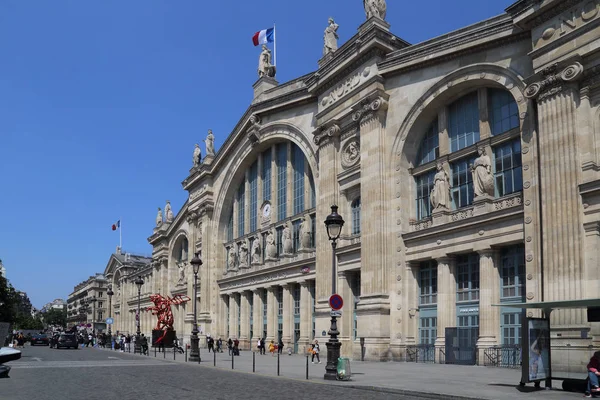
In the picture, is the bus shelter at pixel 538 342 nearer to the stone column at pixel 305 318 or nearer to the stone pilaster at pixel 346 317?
the stone pilaster at pixel 346 317

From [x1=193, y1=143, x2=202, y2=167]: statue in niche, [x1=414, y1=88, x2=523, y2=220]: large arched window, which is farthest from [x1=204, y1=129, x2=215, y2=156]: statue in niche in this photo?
[x1=414, y1=88, x2=523, y2=220]: large arched window

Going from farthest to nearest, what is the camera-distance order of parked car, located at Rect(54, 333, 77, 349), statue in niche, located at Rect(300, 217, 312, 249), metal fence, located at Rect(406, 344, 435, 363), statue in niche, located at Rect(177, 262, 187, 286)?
statue in niche, located at Rect(177, 262, 187, 286) < parked car, located at Rect(54, 333, 77, 349) < statue in niche, located at Rect(300, 217, 312, 249) < metal fence, located at Rect(406, 344, 435, 363)

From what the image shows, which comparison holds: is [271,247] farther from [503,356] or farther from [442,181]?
[503,356]

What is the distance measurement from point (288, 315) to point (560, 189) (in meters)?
26.2

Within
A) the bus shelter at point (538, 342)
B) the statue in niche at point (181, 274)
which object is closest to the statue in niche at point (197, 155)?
the statue in niche at point (181, 274)

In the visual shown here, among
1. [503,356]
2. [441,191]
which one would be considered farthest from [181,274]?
[503,356]

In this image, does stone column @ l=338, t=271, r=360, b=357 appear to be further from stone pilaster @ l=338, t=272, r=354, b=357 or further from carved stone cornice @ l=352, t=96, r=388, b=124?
carved stone cornice @ l=352, t=96, r=388, b=124

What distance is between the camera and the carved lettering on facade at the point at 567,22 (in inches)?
915

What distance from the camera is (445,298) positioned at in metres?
30.0

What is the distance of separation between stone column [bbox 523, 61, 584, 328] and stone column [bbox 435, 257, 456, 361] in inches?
215

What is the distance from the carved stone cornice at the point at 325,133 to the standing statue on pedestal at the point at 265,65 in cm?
1367

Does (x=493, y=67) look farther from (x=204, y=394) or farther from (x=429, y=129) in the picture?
(x=204, y=394)

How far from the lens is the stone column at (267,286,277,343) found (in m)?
47.8

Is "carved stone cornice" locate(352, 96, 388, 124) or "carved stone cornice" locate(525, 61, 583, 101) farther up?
"carved stone cornice" locate(352, 96, 388, 124)
